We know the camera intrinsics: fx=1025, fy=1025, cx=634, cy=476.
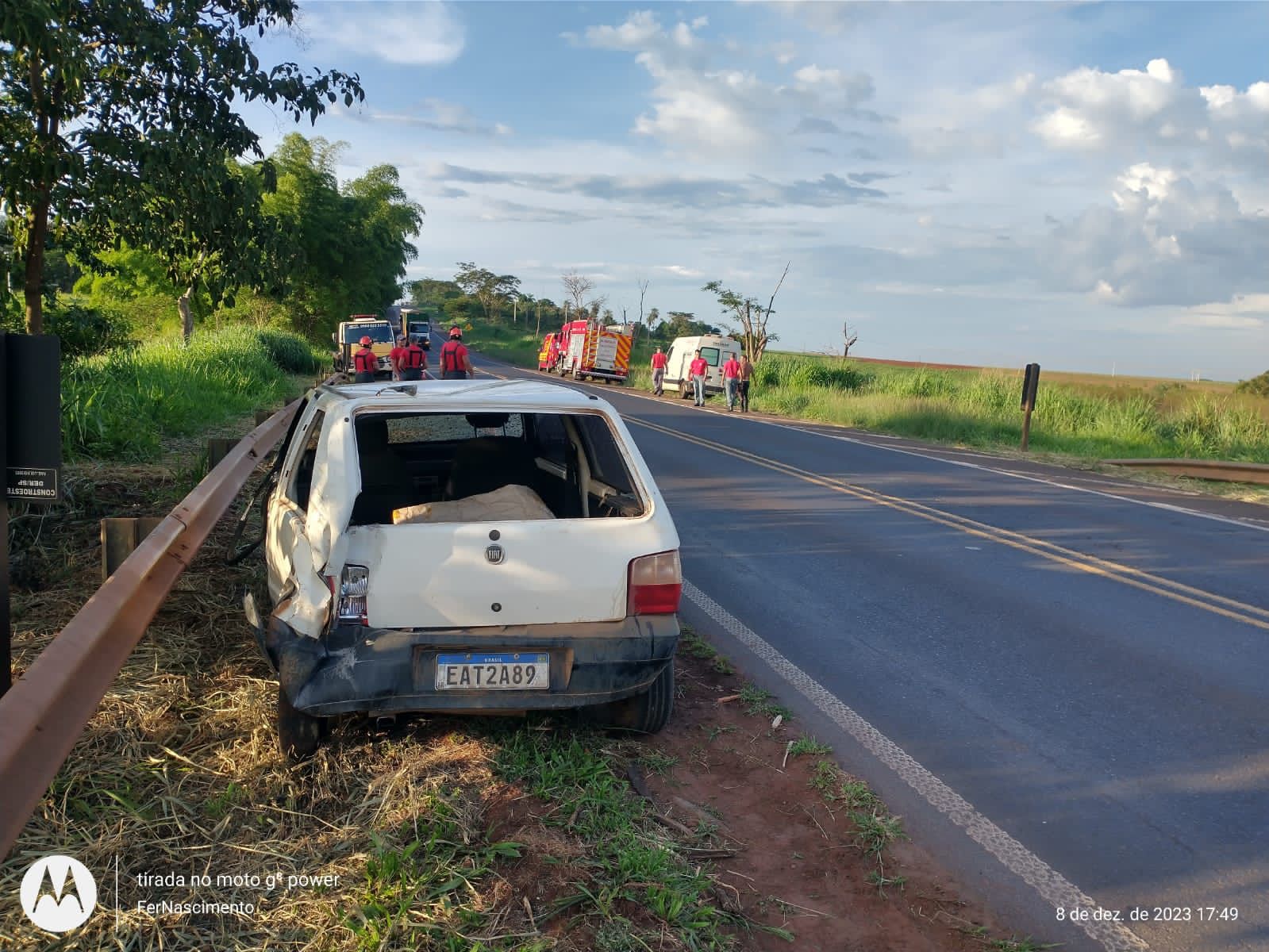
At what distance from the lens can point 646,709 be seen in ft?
14.9

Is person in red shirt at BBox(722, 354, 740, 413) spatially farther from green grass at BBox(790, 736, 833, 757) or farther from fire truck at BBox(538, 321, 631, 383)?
green grass at BBox(790, 736, 833, 757)

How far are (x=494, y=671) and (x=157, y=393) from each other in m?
9.98

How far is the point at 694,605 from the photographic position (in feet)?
23.2

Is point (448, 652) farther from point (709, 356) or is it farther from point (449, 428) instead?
point (709, 356)

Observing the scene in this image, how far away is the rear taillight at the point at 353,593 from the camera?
13.1 ft

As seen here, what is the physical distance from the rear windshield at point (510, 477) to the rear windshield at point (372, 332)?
1077 inches

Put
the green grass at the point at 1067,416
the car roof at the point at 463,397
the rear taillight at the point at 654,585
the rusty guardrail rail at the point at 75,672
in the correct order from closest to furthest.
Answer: the rusty guardrail rail at the point at 75,672
the rear taillight at the point at 654,585
the car roof at the point at 463,397
the green grass at the point at 1067,416

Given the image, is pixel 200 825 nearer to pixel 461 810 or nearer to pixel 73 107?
pixel 461 810

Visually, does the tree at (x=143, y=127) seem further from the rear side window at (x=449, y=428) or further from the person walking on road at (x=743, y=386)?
the person walking on road at (x=743, y=386)

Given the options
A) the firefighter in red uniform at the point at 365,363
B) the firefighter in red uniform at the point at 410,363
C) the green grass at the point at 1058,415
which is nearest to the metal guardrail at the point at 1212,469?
the green grass at the point at 1058,415

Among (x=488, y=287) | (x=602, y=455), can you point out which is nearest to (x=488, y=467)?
(x=602, y=455)

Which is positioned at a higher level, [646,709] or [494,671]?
[494,671]

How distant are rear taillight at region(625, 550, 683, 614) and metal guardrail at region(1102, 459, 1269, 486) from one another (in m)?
13.3

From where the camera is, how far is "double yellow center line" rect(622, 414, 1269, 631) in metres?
7.34
